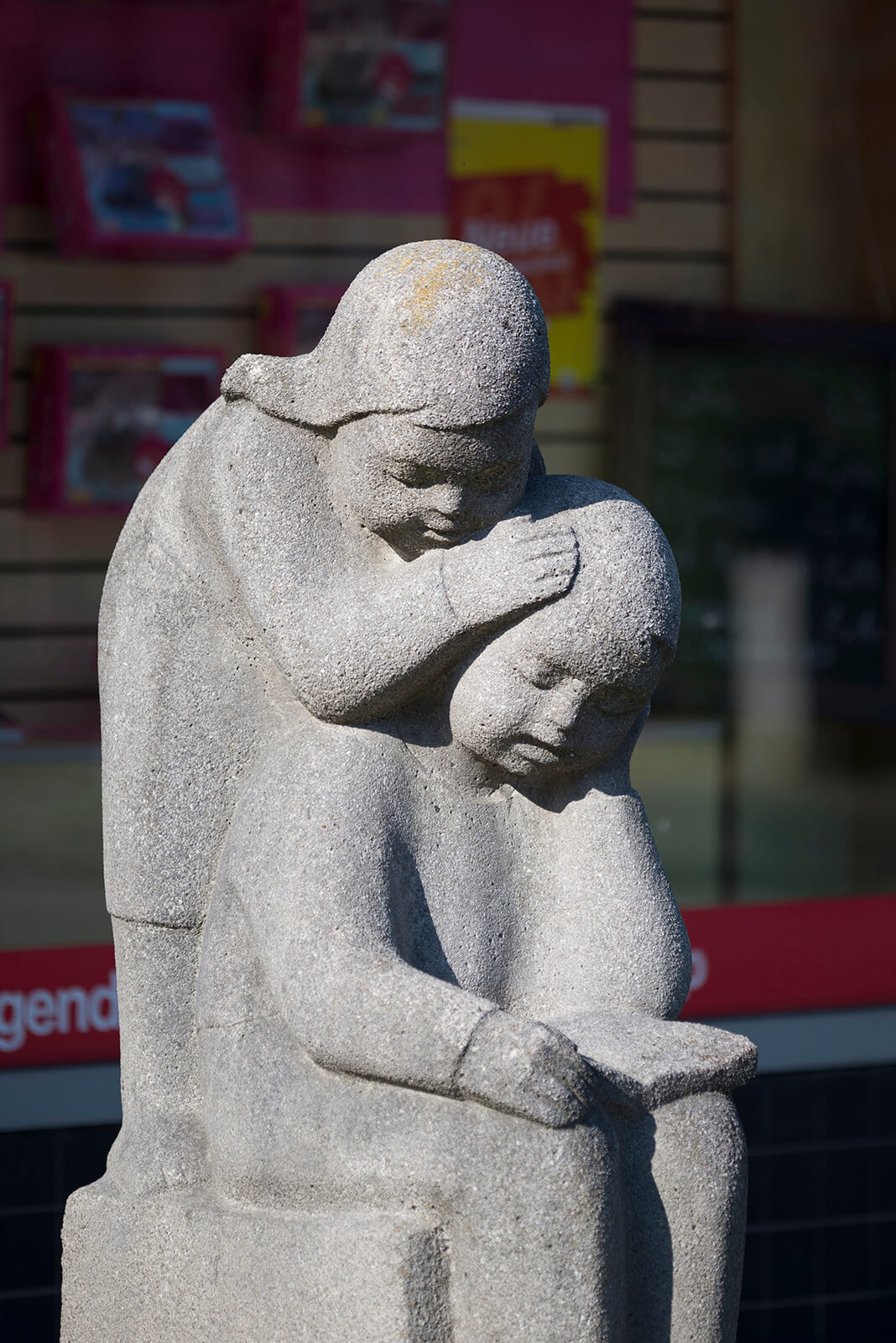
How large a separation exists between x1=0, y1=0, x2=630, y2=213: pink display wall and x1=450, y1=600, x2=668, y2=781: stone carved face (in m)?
2.14

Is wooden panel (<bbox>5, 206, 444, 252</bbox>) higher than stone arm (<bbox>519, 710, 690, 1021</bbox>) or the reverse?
higher

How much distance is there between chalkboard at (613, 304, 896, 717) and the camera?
4.18 meters

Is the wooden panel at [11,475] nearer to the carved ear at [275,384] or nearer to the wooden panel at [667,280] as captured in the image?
the wooden panel at [667,280]

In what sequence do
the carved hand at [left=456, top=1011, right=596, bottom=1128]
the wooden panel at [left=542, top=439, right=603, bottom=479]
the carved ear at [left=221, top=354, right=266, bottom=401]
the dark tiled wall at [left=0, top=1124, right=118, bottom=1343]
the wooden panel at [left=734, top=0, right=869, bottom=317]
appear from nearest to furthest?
the carved hand at [left=456, top=1011, right=596, bottom=1128]
the carved ear at [left=221, top=354, right=266, bottom=401]
the dark tiled wall at [left=0, top=1124, right=118, bottom=1343]
the wooden panel at [left=542, top=439, right=603, bottom=479]
the wooden panel at [left=734, top=0, right=869, bottom=317]

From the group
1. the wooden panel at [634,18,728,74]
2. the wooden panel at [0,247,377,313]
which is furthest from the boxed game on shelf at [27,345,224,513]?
the wooden panel at [634,18,728,74]

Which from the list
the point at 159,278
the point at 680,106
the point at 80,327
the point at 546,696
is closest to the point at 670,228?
the point at 680,106

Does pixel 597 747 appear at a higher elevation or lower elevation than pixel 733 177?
lower

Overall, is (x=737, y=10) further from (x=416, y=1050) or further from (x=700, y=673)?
(x=416, y=1050)

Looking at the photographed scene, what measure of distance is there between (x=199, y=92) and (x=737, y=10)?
1412 millimetres

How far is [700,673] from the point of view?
14.0 feet

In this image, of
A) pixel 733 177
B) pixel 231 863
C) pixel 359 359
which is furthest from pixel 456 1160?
pixel 733 177

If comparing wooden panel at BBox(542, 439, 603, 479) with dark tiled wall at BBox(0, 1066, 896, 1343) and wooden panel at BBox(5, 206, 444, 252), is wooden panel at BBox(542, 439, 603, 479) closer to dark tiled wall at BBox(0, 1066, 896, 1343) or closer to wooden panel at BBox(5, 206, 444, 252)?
wooden panel at BBox(5, 206, 444, 252)

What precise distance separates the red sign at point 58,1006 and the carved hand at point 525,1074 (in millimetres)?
1819

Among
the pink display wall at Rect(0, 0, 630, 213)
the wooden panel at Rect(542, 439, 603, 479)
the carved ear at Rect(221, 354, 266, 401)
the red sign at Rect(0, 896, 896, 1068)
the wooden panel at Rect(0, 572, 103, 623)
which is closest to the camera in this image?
the carved ear at Rect(221, 354, 266, 401)
